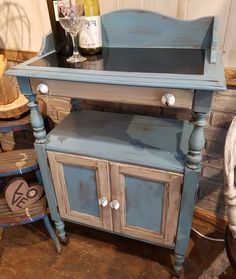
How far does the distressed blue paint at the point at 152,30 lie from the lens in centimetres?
97

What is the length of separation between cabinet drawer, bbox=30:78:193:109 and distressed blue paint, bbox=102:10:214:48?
1.11ft

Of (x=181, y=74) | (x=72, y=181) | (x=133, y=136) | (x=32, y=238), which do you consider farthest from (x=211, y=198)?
(x=32, y=238)

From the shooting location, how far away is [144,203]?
102cm

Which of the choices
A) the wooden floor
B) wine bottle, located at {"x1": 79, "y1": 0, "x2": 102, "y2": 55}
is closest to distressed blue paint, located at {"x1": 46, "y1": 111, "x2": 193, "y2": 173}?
wine bottle, located at {"x1": 79, "y1": 0, "x2": 102, "y2": 55}

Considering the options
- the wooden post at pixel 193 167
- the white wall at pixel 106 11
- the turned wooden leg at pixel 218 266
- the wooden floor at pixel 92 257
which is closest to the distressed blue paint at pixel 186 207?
the wooden post at pixel 193 167

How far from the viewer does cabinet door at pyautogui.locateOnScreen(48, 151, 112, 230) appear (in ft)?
3.31

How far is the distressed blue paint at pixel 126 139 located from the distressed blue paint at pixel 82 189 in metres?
0.09

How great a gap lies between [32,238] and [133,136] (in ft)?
2.64

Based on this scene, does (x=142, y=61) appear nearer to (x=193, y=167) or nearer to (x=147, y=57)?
(x=147, y=57)

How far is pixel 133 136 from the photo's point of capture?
1036mm

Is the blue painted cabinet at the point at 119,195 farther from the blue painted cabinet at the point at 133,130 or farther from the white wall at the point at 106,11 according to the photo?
the white wall at the point at 106,11

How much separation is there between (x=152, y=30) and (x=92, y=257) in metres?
1.05

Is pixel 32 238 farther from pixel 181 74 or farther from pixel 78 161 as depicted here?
pixel 181 74

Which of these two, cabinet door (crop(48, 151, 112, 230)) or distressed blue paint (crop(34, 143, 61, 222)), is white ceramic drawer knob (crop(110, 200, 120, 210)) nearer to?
cabinet door (crop(48, 151, 112, 230))
